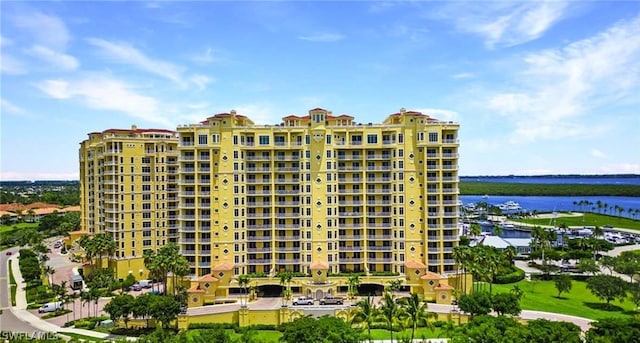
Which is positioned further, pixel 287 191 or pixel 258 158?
pixel 287 191

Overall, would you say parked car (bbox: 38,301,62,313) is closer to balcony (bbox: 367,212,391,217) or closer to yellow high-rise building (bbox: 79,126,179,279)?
yellow high-rise building (bbox: 79,126,179,279)

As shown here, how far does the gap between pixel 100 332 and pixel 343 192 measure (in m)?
39.5

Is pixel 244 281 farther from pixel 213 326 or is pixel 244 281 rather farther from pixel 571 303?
pixel 571 303

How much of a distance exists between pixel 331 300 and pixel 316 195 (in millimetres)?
16577

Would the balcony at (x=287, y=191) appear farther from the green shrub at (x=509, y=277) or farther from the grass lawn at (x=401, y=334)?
the green shrub at (x=509, y=277)

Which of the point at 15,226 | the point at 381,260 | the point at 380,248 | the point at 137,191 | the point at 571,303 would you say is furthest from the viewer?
the point at 15,226

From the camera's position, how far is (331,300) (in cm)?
6406

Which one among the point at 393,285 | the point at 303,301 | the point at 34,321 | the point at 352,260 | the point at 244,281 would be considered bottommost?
the point at 34,321

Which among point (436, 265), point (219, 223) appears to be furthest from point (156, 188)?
point (436, 265)

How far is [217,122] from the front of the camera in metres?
70.9

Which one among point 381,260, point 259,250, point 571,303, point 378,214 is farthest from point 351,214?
point 571,303

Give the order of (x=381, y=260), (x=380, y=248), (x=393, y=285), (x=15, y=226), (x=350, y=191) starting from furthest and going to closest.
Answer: (x=15, y=226), (x=350, y=191), (x=380, y=248), (x=381, y=260), (x=393, y=285)

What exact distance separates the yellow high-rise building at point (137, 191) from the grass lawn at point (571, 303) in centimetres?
6145

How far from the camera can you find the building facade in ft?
231
